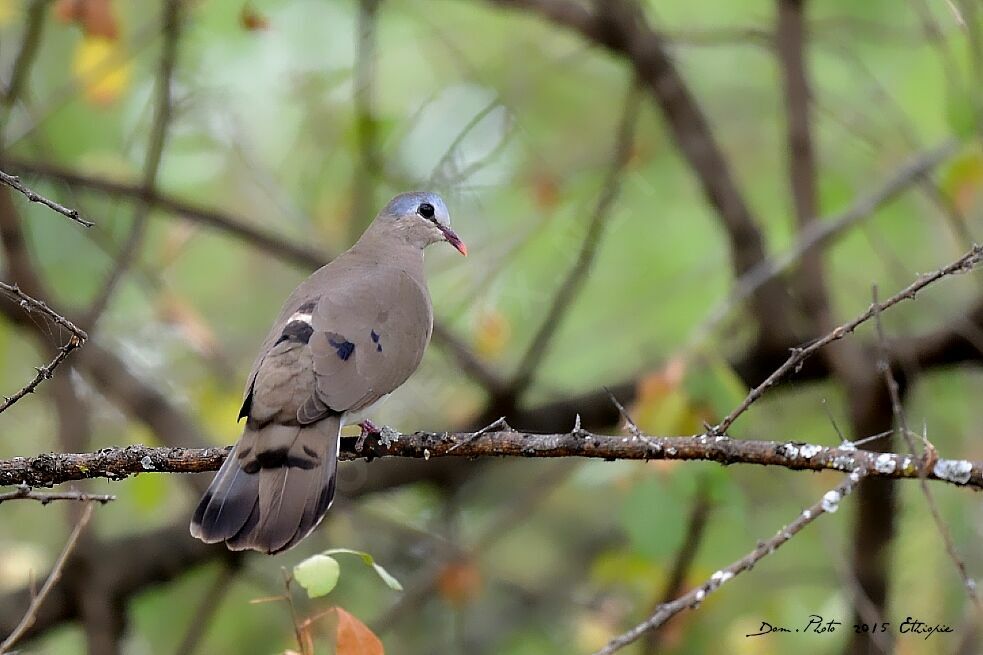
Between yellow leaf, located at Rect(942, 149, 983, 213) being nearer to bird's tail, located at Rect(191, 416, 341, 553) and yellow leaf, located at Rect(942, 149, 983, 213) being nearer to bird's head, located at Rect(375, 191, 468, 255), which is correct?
bird's head, located at Rect(375, 191, 468, 255)

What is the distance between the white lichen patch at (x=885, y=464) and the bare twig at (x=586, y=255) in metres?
2.52

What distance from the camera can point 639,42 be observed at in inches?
221

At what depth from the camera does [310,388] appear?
335 cm

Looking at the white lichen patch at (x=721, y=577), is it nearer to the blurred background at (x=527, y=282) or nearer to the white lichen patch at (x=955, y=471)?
the white lichen patch at (x=955, y=471)

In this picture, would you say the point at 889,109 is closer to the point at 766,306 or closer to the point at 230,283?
the point at 766,306

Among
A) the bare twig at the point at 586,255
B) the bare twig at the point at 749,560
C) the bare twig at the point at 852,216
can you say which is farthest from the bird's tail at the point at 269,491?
the bare twig at the point at 852,216

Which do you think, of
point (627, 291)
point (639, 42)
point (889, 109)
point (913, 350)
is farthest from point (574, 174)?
point (913, 350)

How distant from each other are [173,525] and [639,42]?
3124mm

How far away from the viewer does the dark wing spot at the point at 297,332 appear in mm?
3570

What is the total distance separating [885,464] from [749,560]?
0.37 meters

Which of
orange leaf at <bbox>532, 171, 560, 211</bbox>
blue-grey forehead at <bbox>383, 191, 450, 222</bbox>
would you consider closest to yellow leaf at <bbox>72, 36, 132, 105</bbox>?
blue-grey forehead at <bbox>383, 191, 450, 222</bbox>

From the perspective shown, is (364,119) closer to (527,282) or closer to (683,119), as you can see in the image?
(527,282)

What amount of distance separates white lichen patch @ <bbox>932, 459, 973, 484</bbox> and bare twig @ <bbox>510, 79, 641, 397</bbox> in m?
2.65

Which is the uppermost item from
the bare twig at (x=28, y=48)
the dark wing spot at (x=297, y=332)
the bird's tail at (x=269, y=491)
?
the bare twig at (x=28, y=48)
